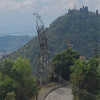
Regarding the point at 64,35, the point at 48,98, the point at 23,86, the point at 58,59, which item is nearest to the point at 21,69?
the point at 23,86

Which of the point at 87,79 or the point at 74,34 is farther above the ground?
the point at 74,34

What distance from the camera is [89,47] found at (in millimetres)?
92188

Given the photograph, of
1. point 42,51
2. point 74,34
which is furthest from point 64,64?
point 74,34

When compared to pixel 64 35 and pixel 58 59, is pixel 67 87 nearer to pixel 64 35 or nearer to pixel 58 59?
pixel 58 59

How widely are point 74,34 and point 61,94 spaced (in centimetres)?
7551

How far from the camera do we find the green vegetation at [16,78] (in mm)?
21859

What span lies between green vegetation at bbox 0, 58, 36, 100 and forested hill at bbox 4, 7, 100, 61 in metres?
60.4

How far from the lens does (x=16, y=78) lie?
22.8 meters

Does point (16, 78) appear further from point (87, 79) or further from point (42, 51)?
point (42, 51)

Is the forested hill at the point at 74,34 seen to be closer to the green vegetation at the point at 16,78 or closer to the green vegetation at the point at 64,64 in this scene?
the green vegetation at the point at 64,64

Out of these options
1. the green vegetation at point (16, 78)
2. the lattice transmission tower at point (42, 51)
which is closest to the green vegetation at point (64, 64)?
the lattice transmission tower at point (42, 51)

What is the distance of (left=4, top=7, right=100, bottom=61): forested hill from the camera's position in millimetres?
89938

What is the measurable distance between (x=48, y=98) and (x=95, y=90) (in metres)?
5.27

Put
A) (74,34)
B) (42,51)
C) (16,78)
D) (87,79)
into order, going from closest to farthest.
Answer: (87,79) → (16,78) → (42,51) → (74,34)
